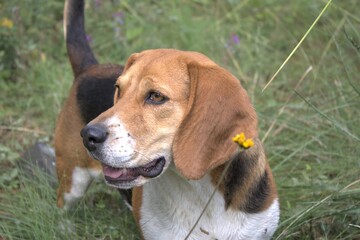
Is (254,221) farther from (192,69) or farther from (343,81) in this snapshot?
(343,81)

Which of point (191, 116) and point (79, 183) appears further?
point (79, 183)

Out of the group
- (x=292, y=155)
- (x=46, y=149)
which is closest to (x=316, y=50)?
(x=292, y=155)

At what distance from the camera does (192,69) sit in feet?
11.4

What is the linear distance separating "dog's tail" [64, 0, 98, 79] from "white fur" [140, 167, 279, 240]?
132 cm

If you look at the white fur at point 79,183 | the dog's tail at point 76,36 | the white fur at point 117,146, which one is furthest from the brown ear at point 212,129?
the dog's tail at point 76,36

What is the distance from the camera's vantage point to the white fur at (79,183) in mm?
4531

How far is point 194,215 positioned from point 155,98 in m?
0.69

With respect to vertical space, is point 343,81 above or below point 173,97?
below

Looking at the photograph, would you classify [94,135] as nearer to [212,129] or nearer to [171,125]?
[171,125]

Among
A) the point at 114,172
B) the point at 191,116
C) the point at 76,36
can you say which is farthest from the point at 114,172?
the point at 76,36

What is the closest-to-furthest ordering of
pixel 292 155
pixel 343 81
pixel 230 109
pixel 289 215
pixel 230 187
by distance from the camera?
1. pixel 230 109
2. pixel 230 187
3. pixel 289 215
4. pixel 292 155
5. pixel 343 81

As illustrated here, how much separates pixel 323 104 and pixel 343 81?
39cm

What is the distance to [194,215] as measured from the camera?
3.67m

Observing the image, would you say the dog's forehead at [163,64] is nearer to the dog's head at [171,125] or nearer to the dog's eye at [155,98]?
the dog's head at [171,125]
